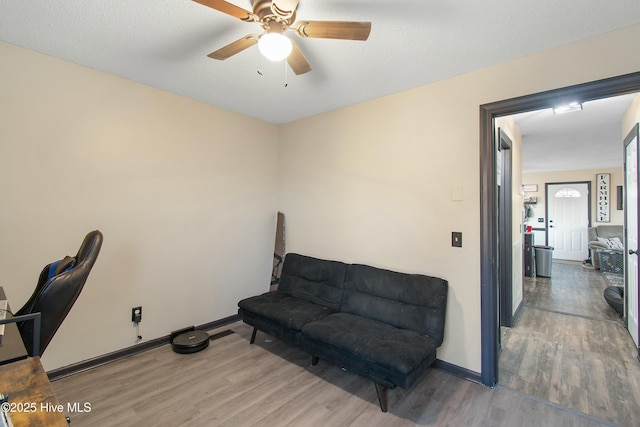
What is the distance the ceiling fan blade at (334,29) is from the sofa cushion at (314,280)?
6.70 feet

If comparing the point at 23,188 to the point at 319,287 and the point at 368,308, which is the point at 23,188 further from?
the point at 368,308

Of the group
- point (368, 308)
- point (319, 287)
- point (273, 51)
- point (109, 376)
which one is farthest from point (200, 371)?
point (273, 51)

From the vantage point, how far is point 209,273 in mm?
3189

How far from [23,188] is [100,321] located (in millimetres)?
1184

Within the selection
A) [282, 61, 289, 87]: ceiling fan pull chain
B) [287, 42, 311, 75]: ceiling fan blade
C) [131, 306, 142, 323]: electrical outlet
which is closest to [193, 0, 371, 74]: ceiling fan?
[287, 42, 311, 75]: ceiling fan blade

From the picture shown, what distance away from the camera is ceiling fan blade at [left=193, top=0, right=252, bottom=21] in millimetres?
1289

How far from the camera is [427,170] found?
253 centimetres

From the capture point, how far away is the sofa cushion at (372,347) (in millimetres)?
1837

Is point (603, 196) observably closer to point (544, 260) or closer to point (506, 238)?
point (544, 260)

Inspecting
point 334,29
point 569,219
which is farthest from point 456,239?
point 569,219

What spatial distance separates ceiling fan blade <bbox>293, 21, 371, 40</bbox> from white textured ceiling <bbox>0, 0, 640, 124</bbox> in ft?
0.75

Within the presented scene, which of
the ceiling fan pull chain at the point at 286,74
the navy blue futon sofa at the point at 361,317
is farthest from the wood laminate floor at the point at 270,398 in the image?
the ceiling fan pull chain at the point at 286,74

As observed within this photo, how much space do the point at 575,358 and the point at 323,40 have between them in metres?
3.45

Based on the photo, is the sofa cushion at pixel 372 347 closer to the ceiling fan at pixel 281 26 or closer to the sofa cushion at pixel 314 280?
the sofa cushion at pixel 314 280
